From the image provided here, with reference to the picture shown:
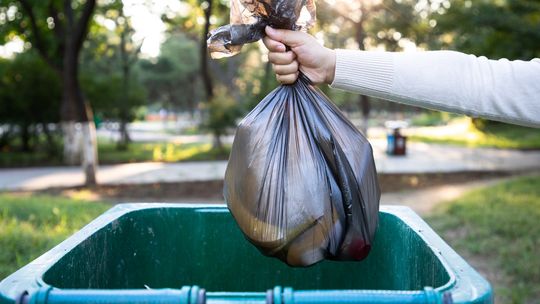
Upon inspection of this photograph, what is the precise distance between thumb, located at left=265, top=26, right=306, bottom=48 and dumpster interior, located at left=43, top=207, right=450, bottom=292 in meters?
0.75

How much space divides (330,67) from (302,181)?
0.35m

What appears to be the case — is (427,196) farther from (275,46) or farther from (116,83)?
(116,83)

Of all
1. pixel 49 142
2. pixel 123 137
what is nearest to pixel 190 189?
pixel 49 142

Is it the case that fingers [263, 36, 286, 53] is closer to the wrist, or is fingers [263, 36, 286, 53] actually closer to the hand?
the hand

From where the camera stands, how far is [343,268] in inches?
77.2

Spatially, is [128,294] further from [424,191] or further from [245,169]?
[424,191]

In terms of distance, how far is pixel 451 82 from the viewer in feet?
4.79

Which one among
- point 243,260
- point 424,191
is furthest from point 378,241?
point 424,191

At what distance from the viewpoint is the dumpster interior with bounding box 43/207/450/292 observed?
1.83 meters

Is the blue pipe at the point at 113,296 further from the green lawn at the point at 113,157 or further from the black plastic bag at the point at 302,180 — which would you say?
the green lawn at the point at 113,157

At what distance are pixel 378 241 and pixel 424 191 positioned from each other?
300 inches

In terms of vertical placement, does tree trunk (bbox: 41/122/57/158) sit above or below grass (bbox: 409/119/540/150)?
above

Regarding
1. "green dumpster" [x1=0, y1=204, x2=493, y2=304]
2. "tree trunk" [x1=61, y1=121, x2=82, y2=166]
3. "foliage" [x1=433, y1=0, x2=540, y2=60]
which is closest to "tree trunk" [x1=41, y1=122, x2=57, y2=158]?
"tree trunk" [x1=61, y1=121, x2=82, y2=166]

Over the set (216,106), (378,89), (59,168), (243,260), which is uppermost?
(378,89)
